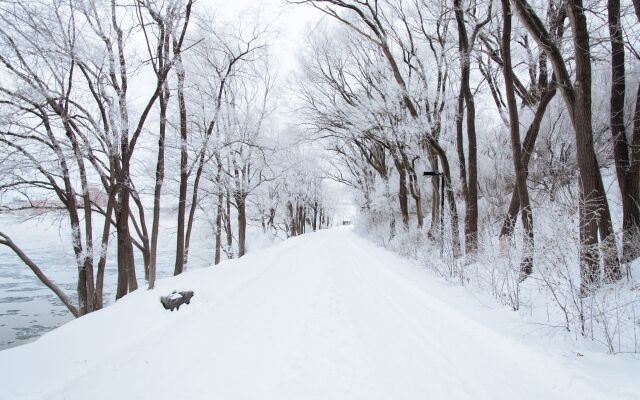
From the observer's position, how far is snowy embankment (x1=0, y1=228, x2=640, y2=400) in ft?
9.85

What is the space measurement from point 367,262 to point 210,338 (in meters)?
7.85

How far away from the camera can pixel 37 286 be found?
65.6 feet

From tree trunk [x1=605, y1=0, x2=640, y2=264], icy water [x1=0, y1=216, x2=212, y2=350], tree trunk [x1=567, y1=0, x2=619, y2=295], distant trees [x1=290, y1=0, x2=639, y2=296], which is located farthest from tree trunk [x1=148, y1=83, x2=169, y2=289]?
tree trunk [x1=605, y1=0, x2=640, y2=264]

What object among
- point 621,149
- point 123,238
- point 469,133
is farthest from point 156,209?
point 621,149

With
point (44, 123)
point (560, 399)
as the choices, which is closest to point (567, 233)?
point (560, 399)

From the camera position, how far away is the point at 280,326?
4832 mm

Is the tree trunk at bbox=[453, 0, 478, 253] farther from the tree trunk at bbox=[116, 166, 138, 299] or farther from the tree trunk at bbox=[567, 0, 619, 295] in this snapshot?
the tree trunk at bbox=[116, 166, 138, 299]

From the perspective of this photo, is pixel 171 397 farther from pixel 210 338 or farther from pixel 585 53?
pixel 585 53

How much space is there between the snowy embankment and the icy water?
28.4 feet

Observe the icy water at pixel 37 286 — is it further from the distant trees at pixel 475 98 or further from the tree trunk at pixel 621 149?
the tree trunk at pixel 621 149

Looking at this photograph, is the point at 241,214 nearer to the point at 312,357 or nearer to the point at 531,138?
the point at 531,138

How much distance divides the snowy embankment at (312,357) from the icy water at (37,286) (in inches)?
341

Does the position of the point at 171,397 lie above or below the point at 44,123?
below

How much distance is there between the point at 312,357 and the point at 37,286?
2379cm
